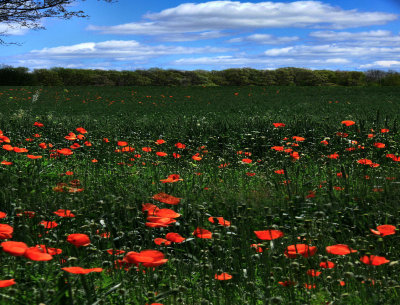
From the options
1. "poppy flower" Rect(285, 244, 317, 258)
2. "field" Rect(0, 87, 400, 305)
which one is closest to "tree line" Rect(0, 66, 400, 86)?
"field" Rect(0, 87, 400, 305)

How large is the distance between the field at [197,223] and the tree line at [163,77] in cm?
3114

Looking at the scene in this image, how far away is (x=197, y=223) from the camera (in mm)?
2621

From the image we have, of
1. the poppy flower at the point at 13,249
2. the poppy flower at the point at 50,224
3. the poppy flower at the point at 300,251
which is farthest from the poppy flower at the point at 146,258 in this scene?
the poppy flower at the point at 50,224

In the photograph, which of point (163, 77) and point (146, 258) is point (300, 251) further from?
point (163, 77)

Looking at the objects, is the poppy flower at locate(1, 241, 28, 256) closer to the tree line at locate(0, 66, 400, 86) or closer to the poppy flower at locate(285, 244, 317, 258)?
the poppy flower at locate(285, 244, 317, 258)

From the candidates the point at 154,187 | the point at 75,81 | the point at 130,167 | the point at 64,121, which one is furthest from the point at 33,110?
the point at 75,81

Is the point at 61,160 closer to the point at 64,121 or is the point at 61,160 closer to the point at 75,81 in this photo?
the point at 64,121

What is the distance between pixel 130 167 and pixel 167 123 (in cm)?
411

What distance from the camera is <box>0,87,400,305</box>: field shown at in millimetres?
2049

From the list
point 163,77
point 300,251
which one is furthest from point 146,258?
point 163,77

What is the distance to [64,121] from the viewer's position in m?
9.96

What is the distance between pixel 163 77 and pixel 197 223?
127 ft

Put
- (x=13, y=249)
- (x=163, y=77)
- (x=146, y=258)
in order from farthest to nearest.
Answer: (x=163, y=77) → (x=146, y=258) → (x=13, y=249)

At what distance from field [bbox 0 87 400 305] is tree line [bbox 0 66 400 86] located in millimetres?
31138
